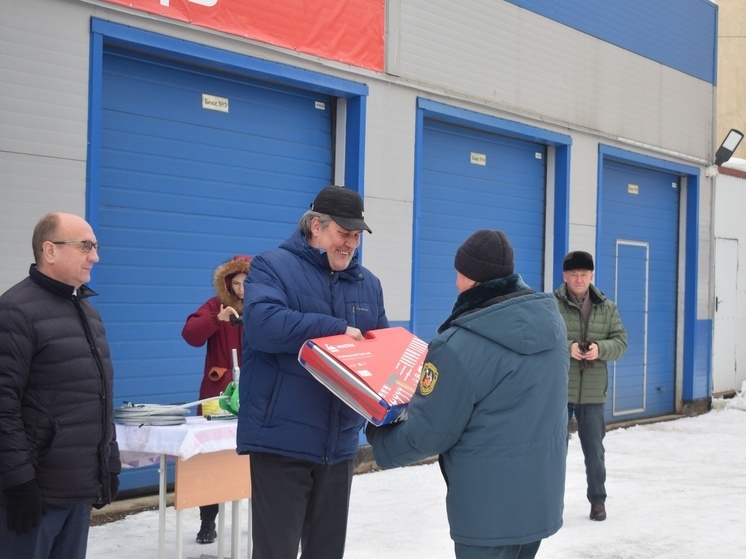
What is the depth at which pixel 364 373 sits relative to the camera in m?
3.39

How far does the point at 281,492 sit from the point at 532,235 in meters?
7.98

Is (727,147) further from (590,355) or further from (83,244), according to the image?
(83,244)

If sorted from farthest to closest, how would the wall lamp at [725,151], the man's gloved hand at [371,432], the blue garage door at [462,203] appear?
the wall lamp at [725,151], the blue garage door at [462,203], the man's gloved hand at [371,432]

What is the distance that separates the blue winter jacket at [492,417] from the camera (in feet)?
10.1

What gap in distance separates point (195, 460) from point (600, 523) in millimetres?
3326

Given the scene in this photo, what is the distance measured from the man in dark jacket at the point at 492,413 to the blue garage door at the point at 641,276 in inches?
352

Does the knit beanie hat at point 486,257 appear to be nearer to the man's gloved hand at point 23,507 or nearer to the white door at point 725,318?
the man's gloved hand at point 23,507

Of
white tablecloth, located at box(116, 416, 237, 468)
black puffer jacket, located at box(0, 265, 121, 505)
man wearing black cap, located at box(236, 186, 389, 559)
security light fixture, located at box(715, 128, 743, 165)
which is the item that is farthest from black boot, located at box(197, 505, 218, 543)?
security light fixture, located at box(715, 128, 743, 165)

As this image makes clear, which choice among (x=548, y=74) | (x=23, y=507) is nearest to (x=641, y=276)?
(x=548, y=74)

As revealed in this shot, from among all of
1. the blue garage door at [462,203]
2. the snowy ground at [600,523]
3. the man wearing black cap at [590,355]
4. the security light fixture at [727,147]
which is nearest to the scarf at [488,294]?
the snowy ground at [600,523]

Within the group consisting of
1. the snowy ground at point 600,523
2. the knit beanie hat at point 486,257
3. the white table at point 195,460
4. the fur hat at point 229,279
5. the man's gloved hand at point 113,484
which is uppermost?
the knit beanie hat at point 486,257

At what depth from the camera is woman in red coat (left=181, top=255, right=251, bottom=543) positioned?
5.73m

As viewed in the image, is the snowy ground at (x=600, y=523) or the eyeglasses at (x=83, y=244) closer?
the eyeglasses at (x=83, y=244)

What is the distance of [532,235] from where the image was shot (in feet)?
36.5
